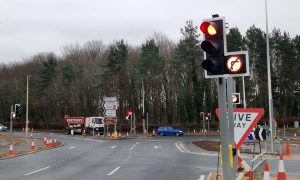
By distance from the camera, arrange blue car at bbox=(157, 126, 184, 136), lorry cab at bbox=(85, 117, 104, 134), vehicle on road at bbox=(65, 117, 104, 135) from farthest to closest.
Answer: lorry cab at bbox=(85, 117, 104, 134) → vehicle on road at bbox=(65, 117, 104, 135) → blue car at bbox=(157, 126, 184, 136)

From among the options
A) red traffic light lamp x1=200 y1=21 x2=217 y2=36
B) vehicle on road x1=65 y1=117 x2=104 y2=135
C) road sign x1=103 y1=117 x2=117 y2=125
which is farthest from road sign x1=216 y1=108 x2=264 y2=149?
vehicle on road x1=65 y1=117 x2=104 y2=135

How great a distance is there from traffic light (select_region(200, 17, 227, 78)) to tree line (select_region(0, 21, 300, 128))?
6207cm

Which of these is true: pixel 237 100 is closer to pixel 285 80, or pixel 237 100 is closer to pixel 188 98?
pixel 188 98

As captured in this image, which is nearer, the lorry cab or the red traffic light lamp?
the red traffic light lamp

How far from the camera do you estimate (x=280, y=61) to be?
80.4m

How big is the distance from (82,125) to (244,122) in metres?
54.6

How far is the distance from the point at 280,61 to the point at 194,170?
66.5m

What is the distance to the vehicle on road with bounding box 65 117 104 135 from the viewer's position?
63.2 meters

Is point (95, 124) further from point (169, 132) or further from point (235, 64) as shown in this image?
point (235, 64)

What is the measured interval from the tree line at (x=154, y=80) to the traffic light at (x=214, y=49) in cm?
6207

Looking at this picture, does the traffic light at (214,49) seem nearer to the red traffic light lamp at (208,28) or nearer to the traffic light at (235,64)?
the red traffic light lamp at (208,28)

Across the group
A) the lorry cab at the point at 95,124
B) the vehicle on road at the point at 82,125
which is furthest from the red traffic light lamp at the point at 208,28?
the lorry cab at the point at 95,124

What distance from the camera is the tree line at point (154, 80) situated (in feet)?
250

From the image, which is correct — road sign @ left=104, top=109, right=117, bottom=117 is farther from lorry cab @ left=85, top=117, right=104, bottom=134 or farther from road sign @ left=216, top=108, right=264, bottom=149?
road sign @ left=216, top=108, right=264, bottom=149
